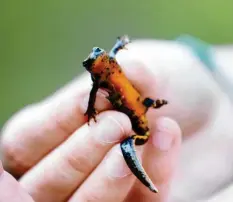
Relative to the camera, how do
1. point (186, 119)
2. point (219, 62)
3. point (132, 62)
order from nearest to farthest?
point (132, 62), point (186, 119), point (219, 62)

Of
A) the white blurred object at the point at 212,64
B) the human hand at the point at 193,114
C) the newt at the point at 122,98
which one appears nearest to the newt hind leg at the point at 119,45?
the newt at the point at 122,98

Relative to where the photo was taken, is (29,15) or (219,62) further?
(29,15)

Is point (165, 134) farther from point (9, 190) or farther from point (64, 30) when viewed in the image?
point (64, 30)

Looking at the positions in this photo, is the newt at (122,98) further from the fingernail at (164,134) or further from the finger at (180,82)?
the finger at (180,82)

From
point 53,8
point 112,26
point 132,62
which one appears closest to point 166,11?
point 112,26

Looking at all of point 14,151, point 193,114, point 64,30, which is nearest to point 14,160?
point 14,151

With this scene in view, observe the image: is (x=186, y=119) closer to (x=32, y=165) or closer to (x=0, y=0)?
(x=32, y=165)
